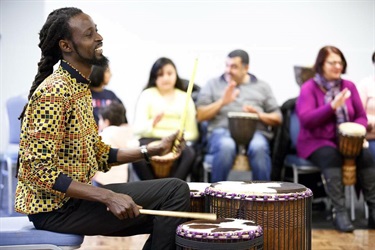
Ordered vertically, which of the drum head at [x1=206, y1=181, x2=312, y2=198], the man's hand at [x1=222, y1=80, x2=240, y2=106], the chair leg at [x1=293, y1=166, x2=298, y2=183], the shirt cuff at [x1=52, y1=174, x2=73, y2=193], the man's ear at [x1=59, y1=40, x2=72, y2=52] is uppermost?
the man's ear at [x1=59, y1=40, x2=72, y2=52]

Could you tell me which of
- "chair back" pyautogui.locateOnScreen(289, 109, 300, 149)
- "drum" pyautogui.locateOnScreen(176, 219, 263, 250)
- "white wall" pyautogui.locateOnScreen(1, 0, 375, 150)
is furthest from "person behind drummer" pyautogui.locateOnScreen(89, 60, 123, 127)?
"drum" pyautogui.locateOnScreen(176, 219, 263, 250)

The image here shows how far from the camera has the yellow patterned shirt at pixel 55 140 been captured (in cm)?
247

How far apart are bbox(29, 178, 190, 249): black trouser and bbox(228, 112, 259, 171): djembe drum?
2138mm

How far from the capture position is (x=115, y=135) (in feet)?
14.9

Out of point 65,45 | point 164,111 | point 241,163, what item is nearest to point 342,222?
point 241,163

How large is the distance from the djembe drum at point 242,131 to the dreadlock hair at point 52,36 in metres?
2.22

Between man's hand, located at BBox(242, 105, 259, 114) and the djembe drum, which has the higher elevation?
man's hand, located at BBox(242, 105, 259, 114)

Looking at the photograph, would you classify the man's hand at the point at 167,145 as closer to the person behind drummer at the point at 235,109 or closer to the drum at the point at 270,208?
the drum at the point at 270,208

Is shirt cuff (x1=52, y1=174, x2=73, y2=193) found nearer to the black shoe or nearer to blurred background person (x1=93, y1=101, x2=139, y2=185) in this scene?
blurred background person (x1=93, y1=101, x2=139, y2=185)

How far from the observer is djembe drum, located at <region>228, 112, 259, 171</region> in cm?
480

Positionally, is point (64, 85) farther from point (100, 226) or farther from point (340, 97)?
point (340, 97)

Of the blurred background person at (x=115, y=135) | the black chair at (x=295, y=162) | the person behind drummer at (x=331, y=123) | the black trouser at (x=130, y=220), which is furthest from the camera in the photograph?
the black chair at (x=295, y=162)

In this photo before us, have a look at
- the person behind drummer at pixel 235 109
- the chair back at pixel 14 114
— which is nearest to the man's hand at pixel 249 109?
the person behind drummer at pixel 235 109

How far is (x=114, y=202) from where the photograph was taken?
2.47 m
